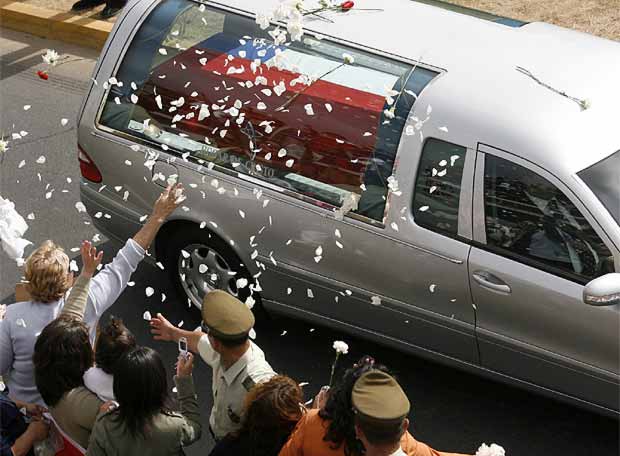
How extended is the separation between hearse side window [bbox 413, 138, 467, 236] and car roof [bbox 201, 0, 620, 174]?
3.4 inches

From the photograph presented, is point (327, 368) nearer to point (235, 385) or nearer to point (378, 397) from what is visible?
point (235, 385)

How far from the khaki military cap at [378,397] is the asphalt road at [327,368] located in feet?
6.35

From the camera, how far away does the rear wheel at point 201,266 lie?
611 cm

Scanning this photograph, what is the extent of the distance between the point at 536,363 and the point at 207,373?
1874 millimetres

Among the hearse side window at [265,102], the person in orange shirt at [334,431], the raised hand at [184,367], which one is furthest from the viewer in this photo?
the hearse side window at [265,102]

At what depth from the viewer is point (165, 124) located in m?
6.16

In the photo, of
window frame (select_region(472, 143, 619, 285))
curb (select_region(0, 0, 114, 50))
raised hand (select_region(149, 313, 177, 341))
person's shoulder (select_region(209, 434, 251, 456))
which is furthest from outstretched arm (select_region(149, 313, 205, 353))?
curb (select_region(0, 0, 114, 50))

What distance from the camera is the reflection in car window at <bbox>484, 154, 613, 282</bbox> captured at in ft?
16.5

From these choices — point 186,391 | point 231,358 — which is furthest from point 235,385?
point 186,391

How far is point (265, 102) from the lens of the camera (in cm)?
590

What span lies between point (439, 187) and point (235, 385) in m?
1.62

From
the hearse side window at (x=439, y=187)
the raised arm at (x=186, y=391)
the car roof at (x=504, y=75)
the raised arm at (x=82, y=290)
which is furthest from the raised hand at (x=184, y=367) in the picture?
the car roof at (x=504, y=75)

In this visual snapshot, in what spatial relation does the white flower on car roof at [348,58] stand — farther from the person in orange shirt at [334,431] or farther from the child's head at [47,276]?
the person in orange shirt at [334,431]

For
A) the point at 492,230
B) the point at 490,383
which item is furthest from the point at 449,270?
the point at 490,383
